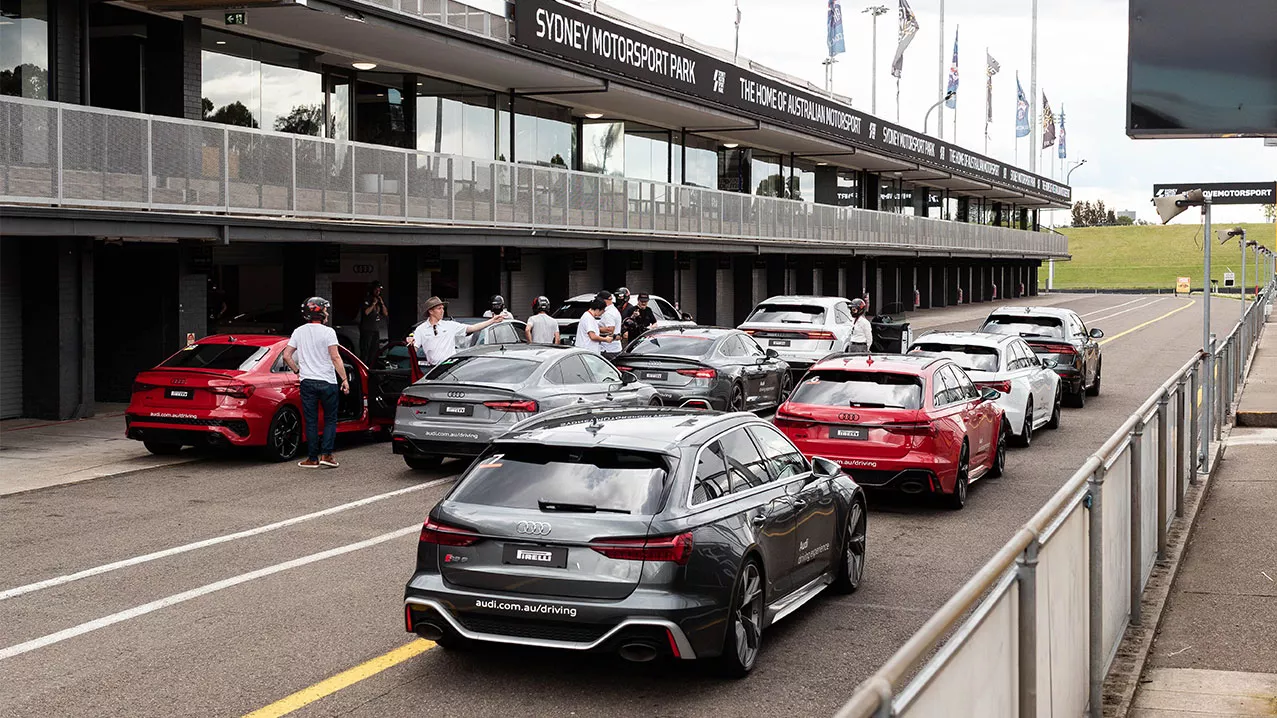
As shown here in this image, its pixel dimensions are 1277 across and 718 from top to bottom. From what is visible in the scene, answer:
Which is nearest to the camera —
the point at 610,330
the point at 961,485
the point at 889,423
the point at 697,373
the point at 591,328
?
the point at 889,423

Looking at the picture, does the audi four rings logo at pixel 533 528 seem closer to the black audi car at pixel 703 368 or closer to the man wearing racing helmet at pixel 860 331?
the black audi car at pixel 703 368

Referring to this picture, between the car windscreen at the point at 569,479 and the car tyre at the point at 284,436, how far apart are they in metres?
9.01

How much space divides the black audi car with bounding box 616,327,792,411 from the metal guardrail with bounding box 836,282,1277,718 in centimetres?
882

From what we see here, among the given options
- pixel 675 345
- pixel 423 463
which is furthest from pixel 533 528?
pixel 675 345

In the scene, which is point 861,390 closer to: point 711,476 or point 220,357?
point 711,476

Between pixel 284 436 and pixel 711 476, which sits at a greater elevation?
pixel 711 476

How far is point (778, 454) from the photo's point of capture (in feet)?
30.0

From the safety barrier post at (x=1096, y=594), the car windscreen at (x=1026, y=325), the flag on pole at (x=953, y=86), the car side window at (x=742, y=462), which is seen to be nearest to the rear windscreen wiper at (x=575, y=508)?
the car side window at (x=742, y=462)

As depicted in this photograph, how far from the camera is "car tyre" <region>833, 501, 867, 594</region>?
984 cm

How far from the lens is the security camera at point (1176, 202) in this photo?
16.2m

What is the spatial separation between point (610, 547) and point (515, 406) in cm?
775

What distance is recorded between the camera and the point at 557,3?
2839 cm

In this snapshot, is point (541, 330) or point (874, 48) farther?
point (874, 48)

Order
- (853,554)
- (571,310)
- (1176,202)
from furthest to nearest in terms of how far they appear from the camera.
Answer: (571,310)
(1176,202)
(853,554)
